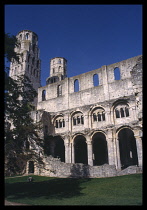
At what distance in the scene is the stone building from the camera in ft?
74.6

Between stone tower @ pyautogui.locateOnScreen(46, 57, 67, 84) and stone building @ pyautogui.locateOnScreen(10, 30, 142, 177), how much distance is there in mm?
27340

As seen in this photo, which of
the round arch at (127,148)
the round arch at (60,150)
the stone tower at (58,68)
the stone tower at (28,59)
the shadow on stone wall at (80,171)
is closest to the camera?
the shadow on stone wall at (80,171)

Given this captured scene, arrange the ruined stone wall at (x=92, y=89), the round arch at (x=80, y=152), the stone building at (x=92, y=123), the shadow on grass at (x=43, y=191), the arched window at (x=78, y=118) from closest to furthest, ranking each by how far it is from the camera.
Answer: the shadow on grass at (x=43, y=191)
the stone building at (x=92, y=123)
the ruined stone wall at (x=92, y=89)
the arched window at (x=78, y=118)
the round arch at (x=80, y=152)

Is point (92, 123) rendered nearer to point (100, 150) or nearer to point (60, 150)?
point (100, 150)

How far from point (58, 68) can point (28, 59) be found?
13173mm

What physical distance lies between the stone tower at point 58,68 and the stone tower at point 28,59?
6967 mm

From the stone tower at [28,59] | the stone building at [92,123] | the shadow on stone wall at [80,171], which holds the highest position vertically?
the stone tower at [28,59]

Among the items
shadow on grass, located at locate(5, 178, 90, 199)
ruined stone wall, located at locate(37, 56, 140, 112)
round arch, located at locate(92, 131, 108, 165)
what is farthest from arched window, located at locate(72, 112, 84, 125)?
shadow on grass, located at locate(5, 178, 90, 199)

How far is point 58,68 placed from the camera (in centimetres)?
6350

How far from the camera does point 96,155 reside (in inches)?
1147

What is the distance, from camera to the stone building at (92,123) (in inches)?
895

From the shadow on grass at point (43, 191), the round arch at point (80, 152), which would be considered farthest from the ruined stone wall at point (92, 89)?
the shadow on grass at point (43, 191)

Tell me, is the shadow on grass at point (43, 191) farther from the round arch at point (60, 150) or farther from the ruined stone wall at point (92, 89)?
the ruined stone wall at point (92, 89)
